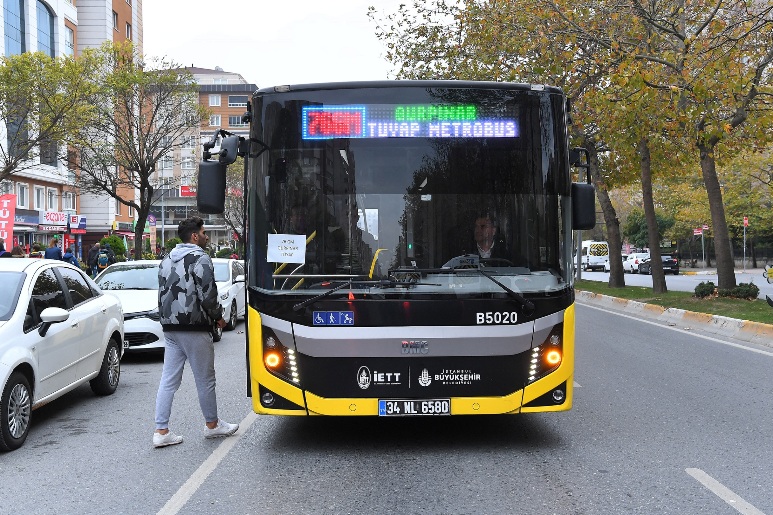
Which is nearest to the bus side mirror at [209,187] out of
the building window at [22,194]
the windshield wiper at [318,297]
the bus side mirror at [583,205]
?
the windshield wiper at [318,297]

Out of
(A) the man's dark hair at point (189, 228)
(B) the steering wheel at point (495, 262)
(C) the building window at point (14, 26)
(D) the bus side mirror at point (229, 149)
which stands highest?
(C) the building window at point (14, 26)

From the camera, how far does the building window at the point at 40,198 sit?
4603cm

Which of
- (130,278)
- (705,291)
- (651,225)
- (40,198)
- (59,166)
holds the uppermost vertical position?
(59,166)

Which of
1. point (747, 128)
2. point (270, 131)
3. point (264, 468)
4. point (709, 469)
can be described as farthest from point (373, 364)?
point (747, 128)

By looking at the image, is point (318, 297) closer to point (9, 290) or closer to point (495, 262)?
point (495, 262)

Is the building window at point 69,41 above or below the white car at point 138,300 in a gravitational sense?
above

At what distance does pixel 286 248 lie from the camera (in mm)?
6383

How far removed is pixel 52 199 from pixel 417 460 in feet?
153

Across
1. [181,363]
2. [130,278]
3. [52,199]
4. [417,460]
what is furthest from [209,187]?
[52,199]

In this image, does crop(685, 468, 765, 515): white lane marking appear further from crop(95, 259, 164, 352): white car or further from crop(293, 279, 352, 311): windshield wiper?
crop(95, 259, 164, 352): white car

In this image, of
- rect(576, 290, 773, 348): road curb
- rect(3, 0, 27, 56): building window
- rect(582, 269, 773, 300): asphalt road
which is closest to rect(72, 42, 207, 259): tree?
rect(3, 0, 27, 56): building window

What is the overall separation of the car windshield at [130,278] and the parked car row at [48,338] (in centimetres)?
430

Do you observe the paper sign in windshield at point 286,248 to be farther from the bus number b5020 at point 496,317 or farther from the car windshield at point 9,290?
the car windshield at point 9,290

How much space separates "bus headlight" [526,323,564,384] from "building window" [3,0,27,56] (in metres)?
40.4
